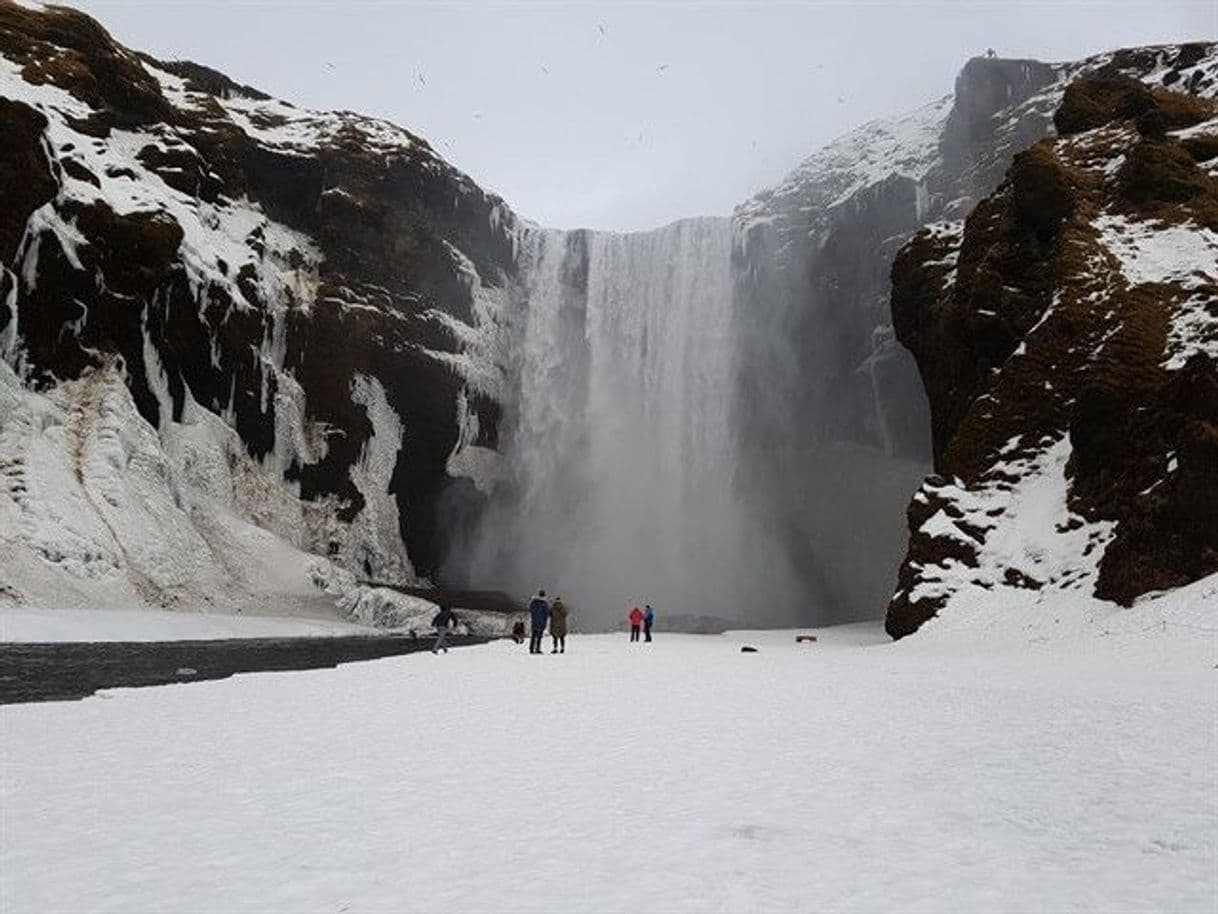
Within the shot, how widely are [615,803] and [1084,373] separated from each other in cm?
3276

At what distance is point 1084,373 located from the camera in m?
32.6

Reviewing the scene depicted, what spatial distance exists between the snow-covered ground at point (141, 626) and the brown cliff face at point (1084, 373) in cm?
2977

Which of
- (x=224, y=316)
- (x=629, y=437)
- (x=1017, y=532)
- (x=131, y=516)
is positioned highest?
(x=224, y=316)

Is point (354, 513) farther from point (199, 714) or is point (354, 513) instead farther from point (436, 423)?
point (199, 714)

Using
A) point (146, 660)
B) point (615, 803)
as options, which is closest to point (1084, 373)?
point (615, 803)

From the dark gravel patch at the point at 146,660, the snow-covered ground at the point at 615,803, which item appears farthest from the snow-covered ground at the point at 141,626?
the snow-covered ground at the point at 615,803

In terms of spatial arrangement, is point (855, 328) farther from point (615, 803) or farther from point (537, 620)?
point (615, 803)

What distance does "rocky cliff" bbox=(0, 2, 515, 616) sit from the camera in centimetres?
4109

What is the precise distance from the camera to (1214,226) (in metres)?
33.8

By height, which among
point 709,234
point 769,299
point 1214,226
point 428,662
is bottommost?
point 428,662

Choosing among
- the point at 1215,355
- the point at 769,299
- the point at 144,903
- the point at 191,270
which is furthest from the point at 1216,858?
the point at 769,299

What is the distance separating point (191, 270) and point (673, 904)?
54332 mm

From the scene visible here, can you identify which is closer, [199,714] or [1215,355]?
[199,714]

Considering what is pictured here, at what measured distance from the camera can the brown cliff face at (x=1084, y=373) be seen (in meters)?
26.1
